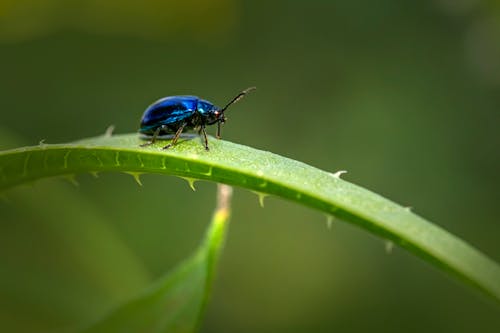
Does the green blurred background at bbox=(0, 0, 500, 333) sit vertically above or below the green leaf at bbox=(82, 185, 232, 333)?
above

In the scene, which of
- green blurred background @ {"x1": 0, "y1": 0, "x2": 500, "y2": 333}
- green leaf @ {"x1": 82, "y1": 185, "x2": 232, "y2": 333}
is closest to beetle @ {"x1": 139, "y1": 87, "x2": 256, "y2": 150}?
green leaf @ {"x1": 82, "y1": 185, "x2": 232, "y2": 333}

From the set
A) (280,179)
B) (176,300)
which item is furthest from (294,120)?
(280,179)

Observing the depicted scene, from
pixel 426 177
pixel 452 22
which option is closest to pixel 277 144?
pixel 426 177

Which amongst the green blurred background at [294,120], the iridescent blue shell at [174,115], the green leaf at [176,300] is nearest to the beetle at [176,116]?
the iridescent blue shell at [174,115]

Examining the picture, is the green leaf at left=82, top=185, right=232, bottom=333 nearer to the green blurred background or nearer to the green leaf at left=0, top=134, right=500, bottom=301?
the green leaf at left=0, top=134, right=500, bottom=301

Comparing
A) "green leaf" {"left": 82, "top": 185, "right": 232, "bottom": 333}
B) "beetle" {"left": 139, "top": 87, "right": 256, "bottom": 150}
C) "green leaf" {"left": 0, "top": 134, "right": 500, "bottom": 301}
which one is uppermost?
"beetle" {"left": 139, "top": 87, "right": 256, "bottom": 150}

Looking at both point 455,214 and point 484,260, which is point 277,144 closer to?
point 455,214

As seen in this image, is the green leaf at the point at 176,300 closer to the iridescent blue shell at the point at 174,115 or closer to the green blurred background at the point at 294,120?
the iridescent blue shell at the point at 174,115

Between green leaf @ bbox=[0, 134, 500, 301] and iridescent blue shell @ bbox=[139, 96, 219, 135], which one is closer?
green leaf @ bbox=[0, 134, 500, 301]
